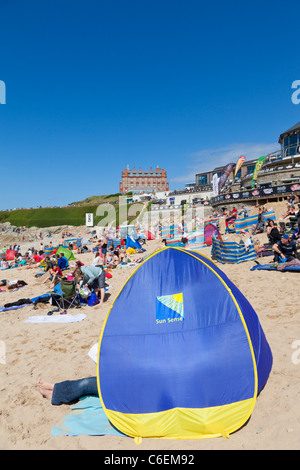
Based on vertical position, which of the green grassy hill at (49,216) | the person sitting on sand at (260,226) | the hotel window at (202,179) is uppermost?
the hotel window at (202,179)

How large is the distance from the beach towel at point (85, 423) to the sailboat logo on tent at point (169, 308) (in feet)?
4.30

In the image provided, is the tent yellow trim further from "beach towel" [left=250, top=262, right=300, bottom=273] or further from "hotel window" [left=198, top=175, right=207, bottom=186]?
"hotel window" [left=198, top=175, right=207, bottom=186]

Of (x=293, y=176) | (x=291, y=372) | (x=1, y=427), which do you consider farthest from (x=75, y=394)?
(x=293, y=176)

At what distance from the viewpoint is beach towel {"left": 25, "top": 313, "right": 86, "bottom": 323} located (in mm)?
6402

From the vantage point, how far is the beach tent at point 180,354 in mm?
2812

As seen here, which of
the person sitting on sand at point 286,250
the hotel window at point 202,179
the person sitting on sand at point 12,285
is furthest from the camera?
the hotel window at point 202,179

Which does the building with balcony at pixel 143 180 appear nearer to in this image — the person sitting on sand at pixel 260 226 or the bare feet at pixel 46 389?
the person sitting on sand at pixel 260 226

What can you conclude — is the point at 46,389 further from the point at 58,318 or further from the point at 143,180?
the point at 143,180

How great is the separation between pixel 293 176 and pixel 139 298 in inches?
1203

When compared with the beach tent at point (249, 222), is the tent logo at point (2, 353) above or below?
below

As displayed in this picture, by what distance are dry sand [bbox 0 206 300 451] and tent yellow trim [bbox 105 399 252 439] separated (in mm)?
67

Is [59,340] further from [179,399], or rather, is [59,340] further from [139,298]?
[179,399]

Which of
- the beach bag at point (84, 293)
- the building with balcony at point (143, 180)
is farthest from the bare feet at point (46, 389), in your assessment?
the building with balcony at point (143, 180)

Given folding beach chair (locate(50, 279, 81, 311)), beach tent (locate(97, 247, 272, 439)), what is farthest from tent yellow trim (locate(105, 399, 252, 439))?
folding beach chair (locate(50, 279, 81, 311))
